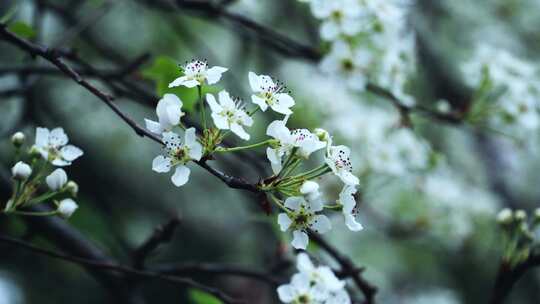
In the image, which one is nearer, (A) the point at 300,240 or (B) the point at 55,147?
(A) the point at 300,240

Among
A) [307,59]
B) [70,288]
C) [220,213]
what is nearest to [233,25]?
[307,59]

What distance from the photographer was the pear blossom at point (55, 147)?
4.95 feet

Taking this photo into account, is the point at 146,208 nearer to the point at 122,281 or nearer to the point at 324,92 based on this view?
the point at 324,92

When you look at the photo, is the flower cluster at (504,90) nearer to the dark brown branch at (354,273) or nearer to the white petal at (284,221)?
the dark brown branch at (354,273)

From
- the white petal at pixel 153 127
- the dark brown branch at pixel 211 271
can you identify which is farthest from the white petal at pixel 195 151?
the dark brown branch at pixel 211 271

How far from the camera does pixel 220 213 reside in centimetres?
520

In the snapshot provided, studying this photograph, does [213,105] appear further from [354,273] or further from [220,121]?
[354,273]

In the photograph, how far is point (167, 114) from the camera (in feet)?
4.37

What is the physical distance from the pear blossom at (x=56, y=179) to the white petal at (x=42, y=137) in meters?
0.08

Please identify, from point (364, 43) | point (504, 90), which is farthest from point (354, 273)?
point (504, 90)

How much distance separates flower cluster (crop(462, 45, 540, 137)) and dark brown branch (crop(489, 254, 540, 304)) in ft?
3.28

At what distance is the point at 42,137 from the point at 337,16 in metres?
1.30

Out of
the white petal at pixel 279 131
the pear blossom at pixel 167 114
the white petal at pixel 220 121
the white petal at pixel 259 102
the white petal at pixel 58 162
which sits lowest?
the white petal at pixel 58 162

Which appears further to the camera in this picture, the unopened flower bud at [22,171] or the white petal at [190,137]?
the unopened flower bud at [22,171]
